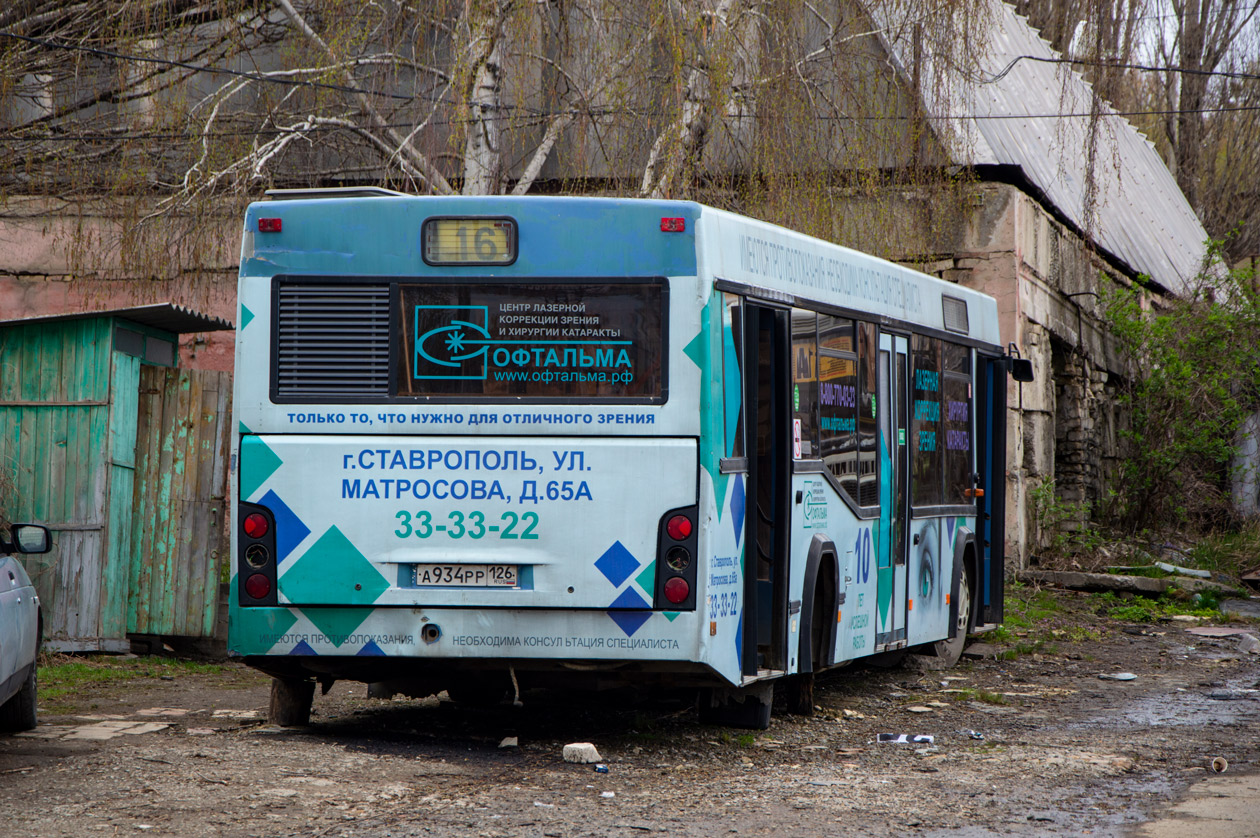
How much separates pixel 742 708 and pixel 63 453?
568 centimetres

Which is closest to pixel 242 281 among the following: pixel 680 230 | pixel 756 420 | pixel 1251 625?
pixel 680 230

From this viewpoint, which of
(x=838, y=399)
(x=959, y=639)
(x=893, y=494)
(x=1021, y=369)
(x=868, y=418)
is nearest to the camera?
(x=838, y=399)

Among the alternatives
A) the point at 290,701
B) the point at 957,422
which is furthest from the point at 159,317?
the point at 957,422

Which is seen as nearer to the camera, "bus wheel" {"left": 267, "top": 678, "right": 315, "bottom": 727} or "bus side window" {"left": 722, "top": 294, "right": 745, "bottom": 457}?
"bus side window" {"left": 722, "top": 294, "right": 745, "bottom": 457}

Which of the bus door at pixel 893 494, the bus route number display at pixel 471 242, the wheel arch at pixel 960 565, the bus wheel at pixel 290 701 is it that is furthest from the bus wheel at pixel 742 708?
the wheel arch at pixel 960 565

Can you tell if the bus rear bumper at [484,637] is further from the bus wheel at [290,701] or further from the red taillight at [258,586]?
the bus wheel at [290,701]

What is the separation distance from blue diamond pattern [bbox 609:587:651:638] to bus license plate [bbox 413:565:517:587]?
0.51m

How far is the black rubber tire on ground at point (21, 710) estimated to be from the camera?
7746 mm

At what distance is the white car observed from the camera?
22.8ft

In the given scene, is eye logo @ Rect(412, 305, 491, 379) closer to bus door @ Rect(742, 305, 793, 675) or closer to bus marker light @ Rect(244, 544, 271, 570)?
bus marker light @ Rect(244, 544, 271, 570)

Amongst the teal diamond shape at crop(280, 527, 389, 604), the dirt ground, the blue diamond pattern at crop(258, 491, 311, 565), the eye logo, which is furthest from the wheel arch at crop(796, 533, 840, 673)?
the blue diamond pattern at crop(258, 491, 311, 565)

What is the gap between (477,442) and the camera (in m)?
7.25

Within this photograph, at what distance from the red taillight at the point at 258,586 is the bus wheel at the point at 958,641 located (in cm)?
606

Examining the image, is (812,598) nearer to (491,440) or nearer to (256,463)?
(491,440)
